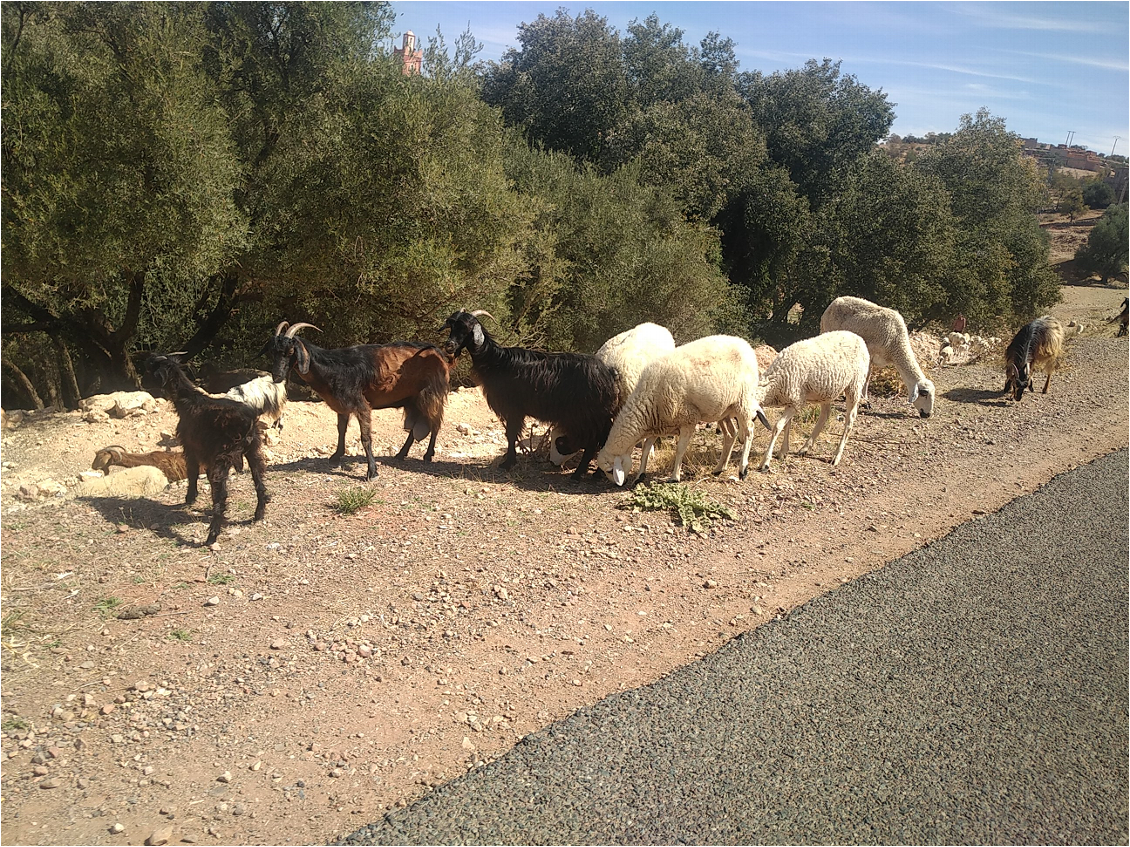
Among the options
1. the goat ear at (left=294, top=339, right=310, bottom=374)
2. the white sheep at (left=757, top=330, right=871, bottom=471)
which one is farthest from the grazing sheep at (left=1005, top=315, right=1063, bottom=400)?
the goat ear at (left=294, top=339, right=310, bottom=374)

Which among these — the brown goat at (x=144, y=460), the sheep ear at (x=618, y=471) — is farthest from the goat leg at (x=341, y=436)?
the sheep ear at (x=618, y=471)

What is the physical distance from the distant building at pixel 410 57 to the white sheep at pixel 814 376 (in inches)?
337

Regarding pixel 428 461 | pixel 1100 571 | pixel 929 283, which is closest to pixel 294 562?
pixel 428 461

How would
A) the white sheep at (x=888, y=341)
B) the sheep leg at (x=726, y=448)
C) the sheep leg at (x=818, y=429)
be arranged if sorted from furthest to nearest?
1. the white sheep at (x=888, y=341)
2. the sheep leg at (x=818, y=429)
3. the sheep leg at (x=726, y=448)

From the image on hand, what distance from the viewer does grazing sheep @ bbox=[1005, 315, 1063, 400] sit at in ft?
46.7

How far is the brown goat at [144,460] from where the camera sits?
24.5 ft

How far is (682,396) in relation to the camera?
29.0 feet

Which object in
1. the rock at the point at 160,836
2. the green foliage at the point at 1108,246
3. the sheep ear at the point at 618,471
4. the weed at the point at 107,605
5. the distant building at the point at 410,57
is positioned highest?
the distant building at the point at 410,57

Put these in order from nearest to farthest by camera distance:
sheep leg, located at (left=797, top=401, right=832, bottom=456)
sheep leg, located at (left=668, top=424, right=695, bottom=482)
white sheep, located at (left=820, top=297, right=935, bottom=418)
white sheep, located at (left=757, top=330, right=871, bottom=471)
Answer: sheep leg, located at (left=668, top=424, right=695, bottom=482) → white sheep, located at (left=757, top=330, right=871, bottom=471) → sheep leg, located at (left=797, top=401, right=832, bottom=456) → white sheep, located at (left=820, top=297, right=935, bottom=418)

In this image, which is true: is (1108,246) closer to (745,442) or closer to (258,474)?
(745,442)

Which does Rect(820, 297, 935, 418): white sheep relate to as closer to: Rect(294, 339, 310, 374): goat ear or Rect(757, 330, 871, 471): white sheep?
Rect(757, 330, 871, 471): white sheep

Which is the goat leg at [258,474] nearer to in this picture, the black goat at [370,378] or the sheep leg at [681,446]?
the black goat at [370,378]

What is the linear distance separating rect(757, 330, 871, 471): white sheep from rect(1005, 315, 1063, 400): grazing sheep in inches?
214

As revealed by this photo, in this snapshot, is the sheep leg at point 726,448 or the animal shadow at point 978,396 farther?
the animal shadow at point 978,396
